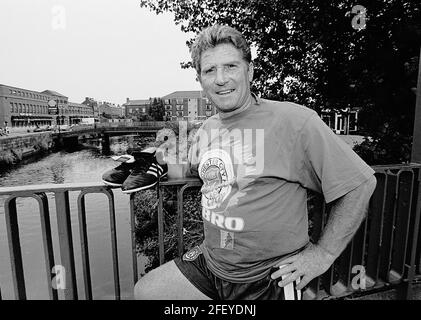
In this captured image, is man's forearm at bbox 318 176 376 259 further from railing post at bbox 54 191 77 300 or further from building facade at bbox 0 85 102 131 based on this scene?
building facade at bbox 0 85 102 131

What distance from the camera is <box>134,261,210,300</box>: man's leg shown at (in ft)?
5.37

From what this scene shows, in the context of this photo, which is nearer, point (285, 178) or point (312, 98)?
point (285, 178)

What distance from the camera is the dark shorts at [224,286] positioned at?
141 centimetres

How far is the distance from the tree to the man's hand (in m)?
3.87

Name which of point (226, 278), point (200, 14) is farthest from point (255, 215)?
point (200, 14)

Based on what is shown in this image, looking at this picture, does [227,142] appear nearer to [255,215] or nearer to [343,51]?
[255,215]

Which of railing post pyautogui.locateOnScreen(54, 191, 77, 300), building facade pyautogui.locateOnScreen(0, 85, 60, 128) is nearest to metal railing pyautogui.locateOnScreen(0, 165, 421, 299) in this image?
railing post pyautogui.locateOnScreen(54, 191, 77, 300)

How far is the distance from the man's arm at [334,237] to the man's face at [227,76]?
72 centimetres

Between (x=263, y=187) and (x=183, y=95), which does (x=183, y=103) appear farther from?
(x=263, y=187)

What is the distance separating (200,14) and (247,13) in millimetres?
1603

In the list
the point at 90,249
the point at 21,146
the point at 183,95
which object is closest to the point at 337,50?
the point at 90,249

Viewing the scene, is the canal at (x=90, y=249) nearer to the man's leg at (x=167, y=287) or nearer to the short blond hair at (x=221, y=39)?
the man's leg at (x=167, y=287)

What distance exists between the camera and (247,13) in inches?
280
